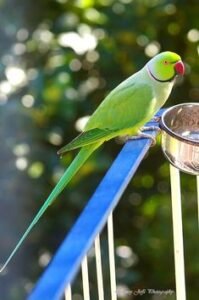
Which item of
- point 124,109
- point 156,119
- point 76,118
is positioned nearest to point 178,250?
point 156,119

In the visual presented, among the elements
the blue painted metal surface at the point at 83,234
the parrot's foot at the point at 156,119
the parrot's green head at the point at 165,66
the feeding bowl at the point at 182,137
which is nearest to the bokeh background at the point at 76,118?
the parrot's green head at the point at 165,66

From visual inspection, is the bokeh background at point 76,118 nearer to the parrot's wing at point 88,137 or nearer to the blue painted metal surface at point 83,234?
the parrot's wing at point 88,137

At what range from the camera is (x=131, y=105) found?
1585mm

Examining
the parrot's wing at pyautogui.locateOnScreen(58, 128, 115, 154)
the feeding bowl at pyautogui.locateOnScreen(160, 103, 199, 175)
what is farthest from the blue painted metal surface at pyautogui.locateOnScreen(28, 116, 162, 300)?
the parrot's wing at pyautogui.locateOnScreen(58, 128, 115, 154)

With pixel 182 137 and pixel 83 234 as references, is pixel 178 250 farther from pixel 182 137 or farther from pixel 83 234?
pixel 83 234

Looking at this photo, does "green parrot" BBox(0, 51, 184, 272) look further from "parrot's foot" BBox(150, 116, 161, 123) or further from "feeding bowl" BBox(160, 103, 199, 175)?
"feeding bowl" BBox(160, 103, 199, 175)

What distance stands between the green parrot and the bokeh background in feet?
1.89

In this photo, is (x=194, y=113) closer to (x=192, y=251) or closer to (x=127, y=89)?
(x=127, y=89)

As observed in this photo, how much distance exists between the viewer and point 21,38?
89.1 inches

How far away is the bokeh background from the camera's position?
2184 mm

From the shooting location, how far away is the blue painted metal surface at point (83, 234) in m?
0.70

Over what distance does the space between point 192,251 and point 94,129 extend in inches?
33.1

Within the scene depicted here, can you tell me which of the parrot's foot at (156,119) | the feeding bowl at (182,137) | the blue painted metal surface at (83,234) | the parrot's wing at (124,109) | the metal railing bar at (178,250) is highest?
the parrot's wing at (124,109)

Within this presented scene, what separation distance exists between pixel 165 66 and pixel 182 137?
0.44m
